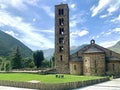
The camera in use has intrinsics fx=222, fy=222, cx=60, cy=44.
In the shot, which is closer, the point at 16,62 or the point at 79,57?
the point at 79,57

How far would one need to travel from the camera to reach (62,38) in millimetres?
81062

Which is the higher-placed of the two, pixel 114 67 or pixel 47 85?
pixel 114 67

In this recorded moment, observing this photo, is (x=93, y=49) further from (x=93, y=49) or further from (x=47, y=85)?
(x=47, y=85)

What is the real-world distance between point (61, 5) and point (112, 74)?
30817 mm

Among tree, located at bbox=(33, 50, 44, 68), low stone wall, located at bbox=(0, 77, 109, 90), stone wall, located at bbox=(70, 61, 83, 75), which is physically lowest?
low stone wall, located at bbox=(0, 77, 109, 90)

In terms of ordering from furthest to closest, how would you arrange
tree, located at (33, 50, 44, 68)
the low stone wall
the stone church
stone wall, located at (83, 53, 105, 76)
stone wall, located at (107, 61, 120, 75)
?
tree, located at (33, 50, 44, 68), stone wall, located at (107, 61, 120, 75), the stone church, stone wall, located at (83, 53, 105, 76), the low stone wall

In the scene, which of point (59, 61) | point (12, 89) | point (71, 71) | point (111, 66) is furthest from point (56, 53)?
point (12, 89)

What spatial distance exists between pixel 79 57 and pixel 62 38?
367 inches

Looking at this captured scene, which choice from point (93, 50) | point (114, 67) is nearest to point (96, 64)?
point (93, 50)

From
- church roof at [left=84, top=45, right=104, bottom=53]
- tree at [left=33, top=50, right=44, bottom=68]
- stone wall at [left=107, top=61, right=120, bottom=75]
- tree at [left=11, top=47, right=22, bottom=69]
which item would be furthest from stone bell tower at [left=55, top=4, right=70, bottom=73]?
tree at [left=33, top=50, right=44, bottom=68]

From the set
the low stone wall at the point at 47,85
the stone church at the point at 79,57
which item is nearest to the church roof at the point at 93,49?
the stone church at the point at 79,57

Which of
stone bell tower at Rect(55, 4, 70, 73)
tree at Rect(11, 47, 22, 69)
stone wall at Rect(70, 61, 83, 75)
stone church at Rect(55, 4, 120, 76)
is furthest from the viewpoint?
Answer: tree at Rect(11, 47, 22, 69)

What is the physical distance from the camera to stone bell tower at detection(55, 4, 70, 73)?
3132 inches

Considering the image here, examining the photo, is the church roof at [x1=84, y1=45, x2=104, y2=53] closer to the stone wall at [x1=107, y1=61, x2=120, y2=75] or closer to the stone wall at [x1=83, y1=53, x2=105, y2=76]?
the stone wall at [x1=83, y1=53, x2=105, y2=76]
